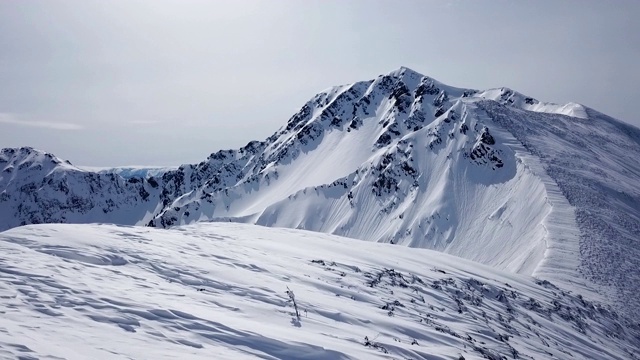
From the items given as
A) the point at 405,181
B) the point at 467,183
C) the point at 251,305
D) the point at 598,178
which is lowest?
the point at 251,305

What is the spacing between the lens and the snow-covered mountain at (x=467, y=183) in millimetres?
42000

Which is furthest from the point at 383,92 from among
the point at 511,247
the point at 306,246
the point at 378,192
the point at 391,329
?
the point at 391,329

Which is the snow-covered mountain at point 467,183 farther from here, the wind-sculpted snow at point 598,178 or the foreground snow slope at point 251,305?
the foreground snow slope at point 251,305

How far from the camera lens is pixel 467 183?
268ft

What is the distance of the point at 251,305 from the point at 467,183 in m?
77.2

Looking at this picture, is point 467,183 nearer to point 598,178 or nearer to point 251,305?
point 598,178

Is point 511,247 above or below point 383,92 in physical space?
below

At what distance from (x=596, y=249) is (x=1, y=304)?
43.2 m

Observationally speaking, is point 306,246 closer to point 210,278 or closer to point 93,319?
point 210,278

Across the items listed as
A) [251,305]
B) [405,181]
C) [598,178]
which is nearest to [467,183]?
A: [405,181]

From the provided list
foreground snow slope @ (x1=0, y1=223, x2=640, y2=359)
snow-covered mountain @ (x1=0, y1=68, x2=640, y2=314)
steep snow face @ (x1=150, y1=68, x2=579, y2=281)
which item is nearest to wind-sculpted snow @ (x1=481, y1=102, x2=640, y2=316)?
snow-covered mountain @ (x1=0, y1=68, x2=640, y2=314)

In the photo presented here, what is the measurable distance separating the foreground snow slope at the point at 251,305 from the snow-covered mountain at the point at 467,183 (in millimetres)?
17259

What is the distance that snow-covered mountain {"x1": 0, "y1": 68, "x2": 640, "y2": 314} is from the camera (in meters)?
42.0

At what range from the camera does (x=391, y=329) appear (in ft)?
37.8
